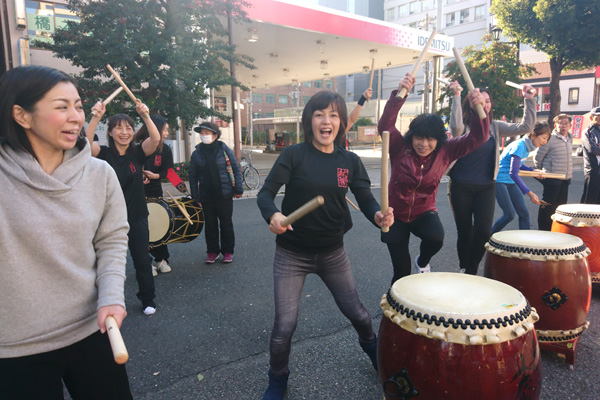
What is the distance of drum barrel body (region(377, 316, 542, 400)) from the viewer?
64.0 inches

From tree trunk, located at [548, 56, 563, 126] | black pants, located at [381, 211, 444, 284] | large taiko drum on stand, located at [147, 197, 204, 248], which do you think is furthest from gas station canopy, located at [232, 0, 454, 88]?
black pants, located at [381, 211, 444, 284]

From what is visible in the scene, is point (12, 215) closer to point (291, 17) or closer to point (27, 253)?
point (27, 253)

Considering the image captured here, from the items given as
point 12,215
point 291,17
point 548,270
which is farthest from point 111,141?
point 291,17

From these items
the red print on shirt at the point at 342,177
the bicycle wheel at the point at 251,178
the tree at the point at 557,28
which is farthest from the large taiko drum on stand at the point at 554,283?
the tree at the point at 557,28

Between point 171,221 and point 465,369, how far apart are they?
3667mm

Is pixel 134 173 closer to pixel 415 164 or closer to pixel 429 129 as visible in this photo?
pixel 415 164

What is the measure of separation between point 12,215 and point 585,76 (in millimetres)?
43752

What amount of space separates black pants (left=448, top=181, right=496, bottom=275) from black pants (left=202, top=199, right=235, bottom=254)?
2713 millimetres

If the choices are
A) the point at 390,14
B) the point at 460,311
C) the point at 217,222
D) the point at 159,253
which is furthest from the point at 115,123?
the point at 390,14

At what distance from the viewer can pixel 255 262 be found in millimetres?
5266

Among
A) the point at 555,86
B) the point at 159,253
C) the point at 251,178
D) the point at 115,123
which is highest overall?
the point at 555,86

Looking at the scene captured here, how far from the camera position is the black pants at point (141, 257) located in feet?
12.2

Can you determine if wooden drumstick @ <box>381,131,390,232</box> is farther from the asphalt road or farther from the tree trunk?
the tree trunk

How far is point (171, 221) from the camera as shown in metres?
4.60
